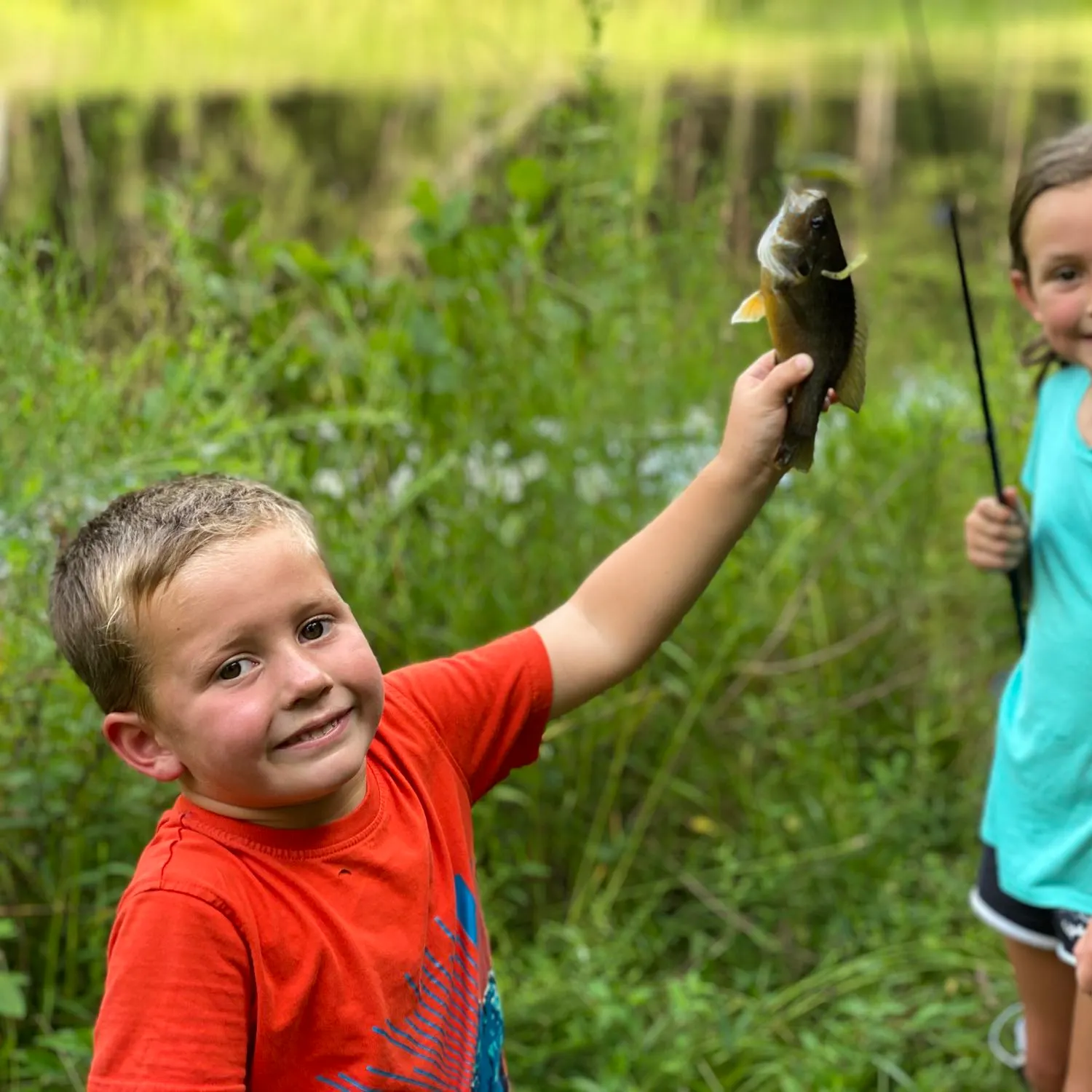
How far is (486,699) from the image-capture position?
1.71 metres

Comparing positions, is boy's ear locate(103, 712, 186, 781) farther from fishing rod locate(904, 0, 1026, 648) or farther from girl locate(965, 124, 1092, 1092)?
girl locate(965, 124, 1092, 1092)

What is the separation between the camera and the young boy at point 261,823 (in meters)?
1.35

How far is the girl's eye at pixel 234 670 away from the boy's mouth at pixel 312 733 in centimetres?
7

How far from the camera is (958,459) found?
11.8 ft

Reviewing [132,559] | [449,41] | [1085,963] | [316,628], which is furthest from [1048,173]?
[449,41]

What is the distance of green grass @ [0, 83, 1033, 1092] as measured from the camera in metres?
2.63

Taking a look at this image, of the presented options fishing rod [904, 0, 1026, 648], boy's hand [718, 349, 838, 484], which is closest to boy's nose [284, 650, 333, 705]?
boy's hand [718, 349, 838, 484]

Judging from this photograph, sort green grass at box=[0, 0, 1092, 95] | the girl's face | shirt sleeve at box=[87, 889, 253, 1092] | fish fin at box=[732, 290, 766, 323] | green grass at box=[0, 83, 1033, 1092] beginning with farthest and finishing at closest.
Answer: green grass at box=[0, 0, 1092, 95], green grass at box=[0, 83, 1033, 1092], the girl's face, fish fin at box=[732, 290, 766, 323], shirt sleeve at box=[87, 889, 253, 1092]

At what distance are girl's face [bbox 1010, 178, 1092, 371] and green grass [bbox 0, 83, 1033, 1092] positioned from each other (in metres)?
0.89

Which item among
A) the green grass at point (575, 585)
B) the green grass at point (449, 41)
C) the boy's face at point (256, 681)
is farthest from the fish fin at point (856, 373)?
the green grass at point (449, 41)

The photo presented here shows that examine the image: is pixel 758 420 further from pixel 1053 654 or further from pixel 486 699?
pixel 1053 654

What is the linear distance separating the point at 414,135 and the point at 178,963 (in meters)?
6.14

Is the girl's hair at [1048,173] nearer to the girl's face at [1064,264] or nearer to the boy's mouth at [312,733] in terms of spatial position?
the girl's face at [1064,264]

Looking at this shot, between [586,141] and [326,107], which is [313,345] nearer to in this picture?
[586,141]
